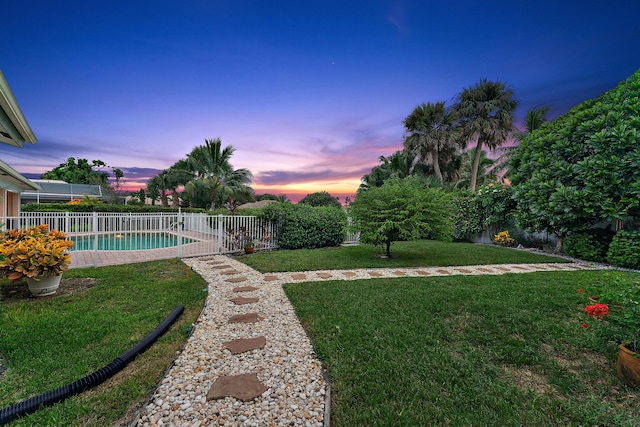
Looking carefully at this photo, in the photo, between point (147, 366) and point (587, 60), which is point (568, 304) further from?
point (587, 60)

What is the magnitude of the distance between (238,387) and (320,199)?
60.7 feet

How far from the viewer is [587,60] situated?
7.27 metres

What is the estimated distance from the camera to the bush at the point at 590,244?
7367 millimetres

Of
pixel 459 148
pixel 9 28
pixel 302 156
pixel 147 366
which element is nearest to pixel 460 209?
pixel 459 148

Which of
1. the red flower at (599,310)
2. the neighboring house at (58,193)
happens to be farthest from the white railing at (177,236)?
the neighboring house at (58,193)

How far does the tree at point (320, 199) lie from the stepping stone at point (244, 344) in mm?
→ 17238

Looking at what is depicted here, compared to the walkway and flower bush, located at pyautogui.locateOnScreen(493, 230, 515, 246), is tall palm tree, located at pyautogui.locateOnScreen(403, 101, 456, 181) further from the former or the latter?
the walkway

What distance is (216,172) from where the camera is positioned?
2080cm

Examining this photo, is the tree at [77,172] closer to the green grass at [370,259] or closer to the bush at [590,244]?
the green grass at [370,259]

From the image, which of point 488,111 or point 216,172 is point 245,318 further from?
point 216,172

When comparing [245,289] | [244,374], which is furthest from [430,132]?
[244,374]

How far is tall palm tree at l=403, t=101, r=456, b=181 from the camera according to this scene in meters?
16.8

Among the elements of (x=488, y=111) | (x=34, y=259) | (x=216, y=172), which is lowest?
(x=34, y=259)

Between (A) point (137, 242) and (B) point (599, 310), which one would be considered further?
(A) point (137, 242)
